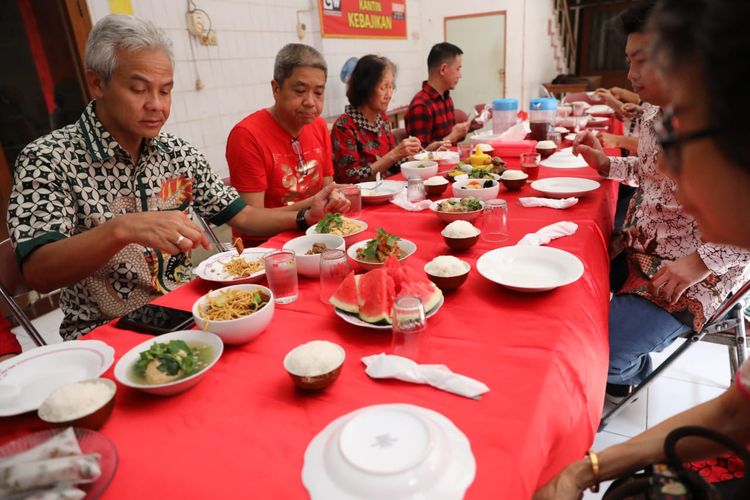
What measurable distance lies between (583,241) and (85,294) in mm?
1881

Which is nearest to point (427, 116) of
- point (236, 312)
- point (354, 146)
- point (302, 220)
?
point (354, 146)

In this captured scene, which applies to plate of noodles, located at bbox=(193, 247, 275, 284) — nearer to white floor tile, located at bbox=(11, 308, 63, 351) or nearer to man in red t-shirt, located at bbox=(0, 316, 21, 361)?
man in red t-shirt, located at bbox=(0, 316, 21, 361)

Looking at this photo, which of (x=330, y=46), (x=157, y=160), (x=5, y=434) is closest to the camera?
(x=5, y=434)

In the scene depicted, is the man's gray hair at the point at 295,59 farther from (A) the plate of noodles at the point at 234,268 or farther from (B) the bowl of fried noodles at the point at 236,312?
Result: (B) the bowl of fried noodles at the point at 236,312

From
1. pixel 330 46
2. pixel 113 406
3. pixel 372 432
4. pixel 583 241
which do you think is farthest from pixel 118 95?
pixel 330 46

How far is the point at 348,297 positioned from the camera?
4.01 feet

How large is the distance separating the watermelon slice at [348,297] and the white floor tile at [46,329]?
110 inches

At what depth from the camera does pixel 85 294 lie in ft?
5.56

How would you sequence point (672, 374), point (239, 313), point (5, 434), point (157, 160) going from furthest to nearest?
point (672, 374) → point (157, 160) → point (239, 313) → point (5, 434)

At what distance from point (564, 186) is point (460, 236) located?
102 cm

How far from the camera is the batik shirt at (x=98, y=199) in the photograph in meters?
1.46

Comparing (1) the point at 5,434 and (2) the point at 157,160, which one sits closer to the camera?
(1) the point at 5,434

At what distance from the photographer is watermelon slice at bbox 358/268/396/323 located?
116cm

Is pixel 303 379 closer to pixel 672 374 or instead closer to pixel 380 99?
pixel 672 374
